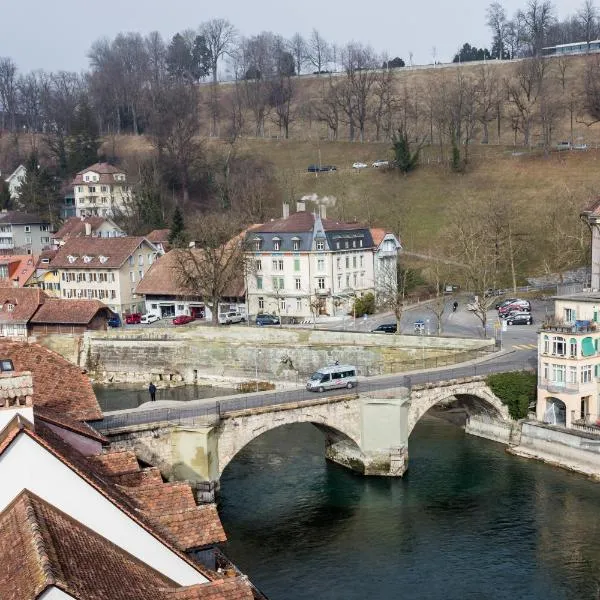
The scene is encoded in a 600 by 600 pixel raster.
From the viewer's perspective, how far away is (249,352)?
73312 mm

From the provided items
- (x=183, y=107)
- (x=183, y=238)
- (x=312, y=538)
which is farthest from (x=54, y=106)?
(x=312, y=538)

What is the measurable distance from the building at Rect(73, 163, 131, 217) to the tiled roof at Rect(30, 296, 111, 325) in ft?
153

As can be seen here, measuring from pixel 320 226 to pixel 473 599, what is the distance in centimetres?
5166

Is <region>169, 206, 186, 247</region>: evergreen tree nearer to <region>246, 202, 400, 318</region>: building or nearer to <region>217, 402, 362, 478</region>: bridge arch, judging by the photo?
<region>246, 202, 400, 318</region>: building

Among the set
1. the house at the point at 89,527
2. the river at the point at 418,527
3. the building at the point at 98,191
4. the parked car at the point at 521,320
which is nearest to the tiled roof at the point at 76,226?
the building at the point at 98,191

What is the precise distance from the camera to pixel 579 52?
5999 inches

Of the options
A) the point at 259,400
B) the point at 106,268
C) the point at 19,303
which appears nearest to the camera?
the point at 259,400

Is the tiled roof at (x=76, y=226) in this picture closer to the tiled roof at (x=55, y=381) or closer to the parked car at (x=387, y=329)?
the parked car at (x=387, y=329)

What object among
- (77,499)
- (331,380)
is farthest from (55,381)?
(331,380)

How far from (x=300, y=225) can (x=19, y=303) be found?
26717mm

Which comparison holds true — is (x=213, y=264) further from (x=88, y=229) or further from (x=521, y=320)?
(x=88, y=229)

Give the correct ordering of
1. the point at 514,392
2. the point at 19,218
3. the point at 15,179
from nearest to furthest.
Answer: the point at 514,392, the point at 19,218, the point at 15,179

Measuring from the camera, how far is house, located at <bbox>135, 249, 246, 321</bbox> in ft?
284

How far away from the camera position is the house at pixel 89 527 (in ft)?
52.4
